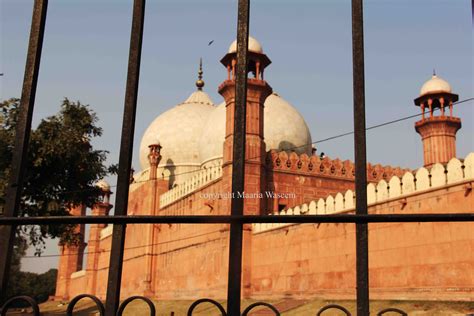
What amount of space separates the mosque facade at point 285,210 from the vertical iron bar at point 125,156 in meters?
7.82

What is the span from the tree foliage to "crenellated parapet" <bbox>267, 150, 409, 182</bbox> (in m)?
5.21

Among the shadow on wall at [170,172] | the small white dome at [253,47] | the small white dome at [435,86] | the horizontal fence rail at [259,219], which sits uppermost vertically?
the small white dome at [253,47]

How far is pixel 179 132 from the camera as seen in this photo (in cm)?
2517

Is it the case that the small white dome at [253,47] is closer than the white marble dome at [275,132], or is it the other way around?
the small white dome at [253,47]

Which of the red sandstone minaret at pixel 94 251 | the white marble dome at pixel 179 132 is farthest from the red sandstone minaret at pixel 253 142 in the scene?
the red sandstone minaret at pixel 94 251

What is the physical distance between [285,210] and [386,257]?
4685mm

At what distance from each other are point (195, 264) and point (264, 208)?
3.01 metres

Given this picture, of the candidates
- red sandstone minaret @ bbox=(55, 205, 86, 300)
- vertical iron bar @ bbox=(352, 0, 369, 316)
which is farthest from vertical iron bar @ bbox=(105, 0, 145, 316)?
red sandstone minaret @ bbox=(55, 205, 86, 300)

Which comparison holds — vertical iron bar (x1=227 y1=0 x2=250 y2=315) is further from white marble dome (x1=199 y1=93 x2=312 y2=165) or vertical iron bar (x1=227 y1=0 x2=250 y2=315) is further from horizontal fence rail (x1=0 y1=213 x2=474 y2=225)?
white marble dome (x1=199 y1=93 x2=312 y2=165)

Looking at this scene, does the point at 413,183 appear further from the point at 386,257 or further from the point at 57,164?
the point at 57,164

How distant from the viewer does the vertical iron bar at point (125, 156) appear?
140 centimetres

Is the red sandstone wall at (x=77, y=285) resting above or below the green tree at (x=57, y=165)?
below

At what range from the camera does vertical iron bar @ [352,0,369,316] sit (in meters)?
1.34

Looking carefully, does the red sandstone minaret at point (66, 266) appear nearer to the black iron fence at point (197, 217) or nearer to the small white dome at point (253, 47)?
the small white dome at point (253, 47)
